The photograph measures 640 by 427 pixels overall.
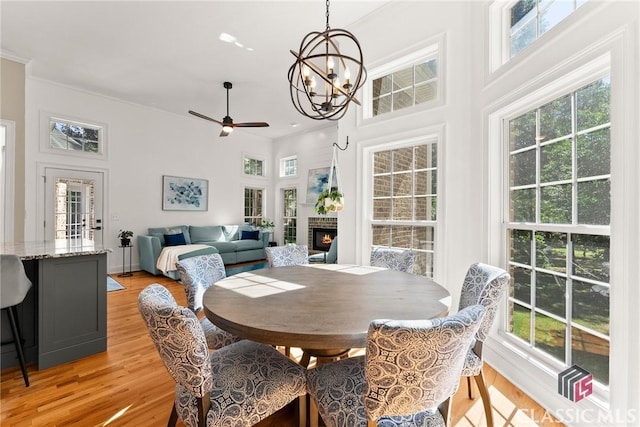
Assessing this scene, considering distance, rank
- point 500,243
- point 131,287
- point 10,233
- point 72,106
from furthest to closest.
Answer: point 72,106, point 131,287, point 10,233, point 500,243

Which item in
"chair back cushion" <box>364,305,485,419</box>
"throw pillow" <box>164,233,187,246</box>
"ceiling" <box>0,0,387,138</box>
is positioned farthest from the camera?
"throw pillow" <box>164,233,187,246</box>

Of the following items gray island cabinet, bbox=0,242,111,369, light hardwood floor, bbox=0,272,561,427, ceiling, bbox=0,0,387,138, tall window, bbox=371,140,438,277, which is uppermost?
ceiling, bbox=0,0,387,138

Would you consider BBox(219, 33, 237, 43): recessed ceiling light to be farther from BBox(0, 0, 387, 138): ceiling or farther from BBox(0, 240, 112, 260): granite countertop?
BBox(0, 240, 112, 260): granite countertop

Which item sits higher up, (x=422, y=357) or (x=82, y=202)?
(x=82, y=202)

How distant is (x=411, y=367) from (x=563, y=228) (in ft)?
5.06

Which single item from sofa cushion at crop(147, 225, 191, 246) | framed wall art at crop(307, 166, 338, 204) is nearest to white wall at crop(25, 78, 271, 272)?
sofa cushion at crop(147, 225, 191, 246)

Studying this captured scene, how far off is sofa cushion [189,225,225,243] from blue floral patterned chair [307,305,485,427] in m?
6.01

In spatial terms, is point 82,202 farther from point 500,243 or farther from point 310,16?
point 500,243

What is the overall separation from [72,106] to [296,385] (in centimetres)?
641

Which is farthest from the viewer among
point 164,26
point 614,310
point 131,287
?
point 131,287

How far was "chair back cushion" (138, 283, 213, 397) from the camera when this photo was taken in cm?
101

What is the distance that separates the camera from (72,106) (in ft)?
16.9

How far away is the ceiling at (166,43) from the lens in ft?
10.2

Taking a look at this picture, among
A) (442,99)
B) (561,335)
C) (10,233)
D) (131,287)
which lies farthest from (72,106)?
(561,335)
